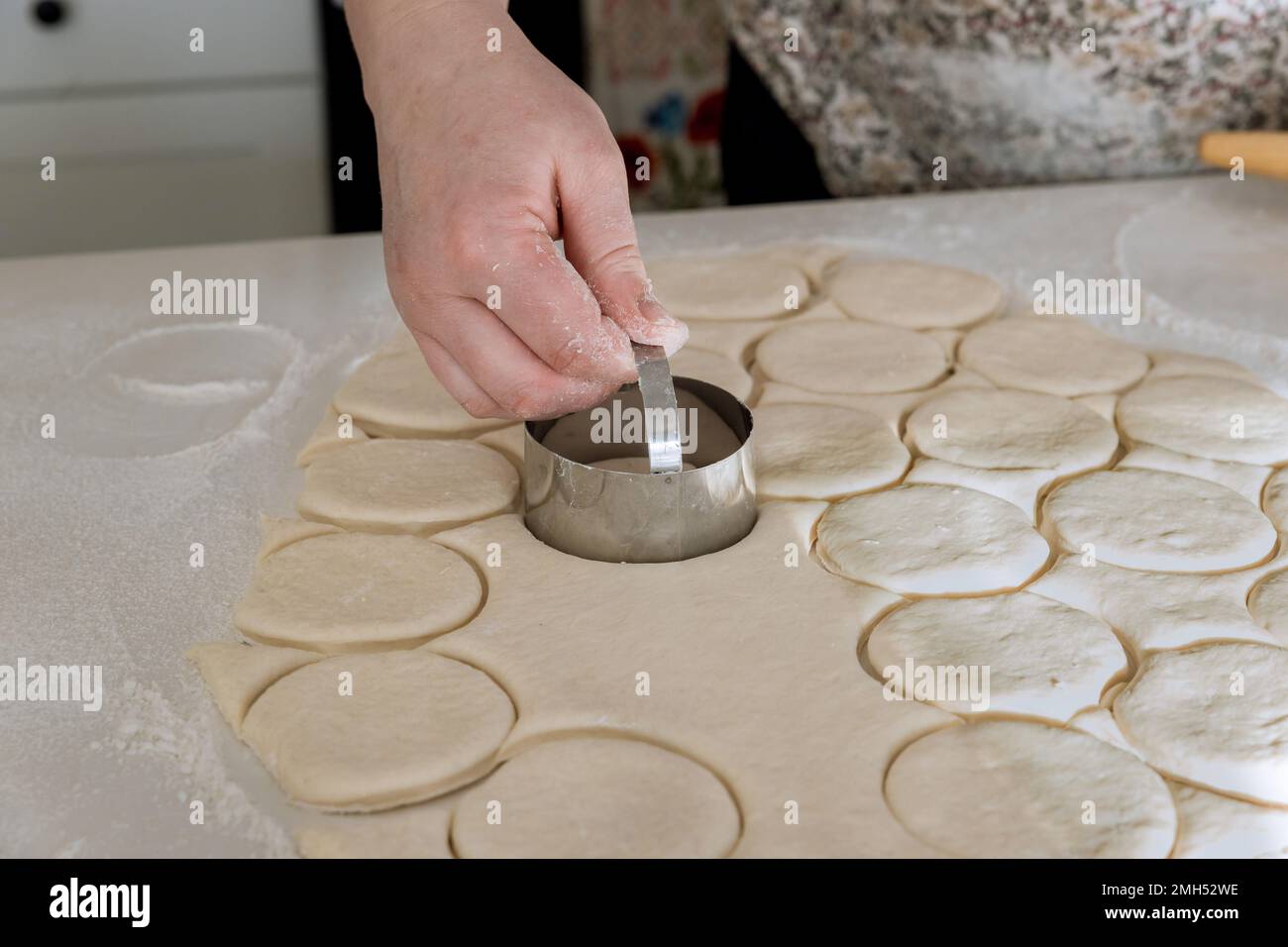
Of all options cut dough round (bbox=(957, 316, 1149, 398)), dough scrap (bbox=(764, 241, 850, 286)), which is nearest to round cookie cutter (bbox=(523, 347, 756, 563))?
cut dough round (bbox=(957, 316, 1149, 398))

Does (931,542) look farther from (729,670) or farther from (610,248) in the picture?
(610,248)

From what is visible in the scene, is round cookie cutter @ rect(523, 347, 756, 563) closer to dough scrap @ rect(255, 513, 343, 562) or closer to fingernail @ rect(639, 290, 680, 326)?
fingernail @ rect(639, 290, 680, 326)

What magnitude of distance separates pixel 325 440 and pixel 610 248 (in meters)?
0.37

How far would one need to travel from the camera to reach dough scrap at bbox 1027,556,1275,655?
986 mm

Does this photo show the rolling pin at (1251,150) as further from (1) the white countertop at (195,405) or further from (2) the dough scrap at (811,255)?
(2) the dough scrap at (811,255)

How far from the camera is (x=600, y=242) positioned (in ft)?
3.50

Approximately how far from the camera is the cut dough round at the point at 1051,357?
1340 millimetres

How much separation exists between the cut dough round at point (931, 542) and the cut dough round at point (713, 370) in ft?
0.76

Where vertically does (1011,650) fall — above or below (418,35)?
below

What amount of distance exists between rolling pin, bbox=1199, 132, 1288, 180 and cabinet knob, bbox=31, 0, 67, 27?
6.77 ft

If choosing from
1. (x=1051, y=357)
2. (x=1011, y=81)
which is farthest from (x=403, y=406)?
(x=1011, y=81)

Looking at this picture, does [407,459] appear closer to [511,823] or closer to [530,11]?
[511,823]

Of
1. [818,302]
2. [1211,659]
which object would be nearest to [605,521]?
[1211,659]

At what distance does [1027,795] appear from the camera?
83 centimetres
